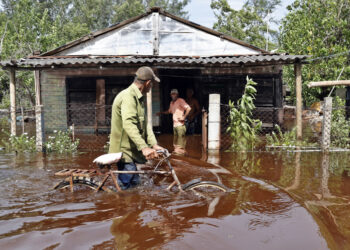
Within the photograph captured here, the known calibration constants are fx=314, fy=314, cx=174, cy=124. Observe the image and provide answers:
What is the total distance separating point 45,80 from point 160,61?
5432 millimetres

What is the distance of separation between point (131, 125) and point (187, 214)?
1321 millimetres

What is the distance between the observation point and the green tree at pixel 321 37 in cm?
1571

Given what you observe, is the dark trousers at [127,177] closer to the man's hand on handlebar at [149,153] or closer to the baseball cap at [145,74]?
the man's hand on handlebar at [149,153]

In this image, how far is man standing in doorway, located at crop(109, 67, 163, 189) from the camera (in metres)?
4.07

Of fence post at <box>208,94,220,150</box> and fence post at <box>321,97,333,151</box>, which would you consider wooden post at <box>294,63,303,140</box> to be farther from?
fence post at <box>208,94,220,150</box>

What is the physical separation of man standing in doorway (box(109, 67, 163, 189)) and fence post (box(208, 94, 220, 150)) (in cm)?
379

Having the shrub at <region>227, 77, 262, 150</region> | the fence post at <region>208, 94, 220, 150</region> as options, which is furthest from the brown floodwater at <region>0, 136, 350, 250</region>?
the shrub at <region>227, 77, 262, 150</region>

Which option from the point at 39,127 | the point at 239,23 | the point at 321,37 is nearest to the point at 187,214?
the point at 39,127

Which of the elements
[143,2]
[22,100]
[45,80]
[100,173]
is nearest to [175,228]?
[100,173]

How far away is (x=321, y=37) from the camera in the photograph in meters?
16.5

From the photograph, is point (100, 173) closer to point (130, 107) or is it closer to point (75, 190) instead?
point (75, 190)

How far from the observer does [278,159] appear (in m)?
7.58

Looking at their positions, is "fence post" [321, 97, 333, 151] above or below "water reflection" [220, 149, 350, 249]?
above

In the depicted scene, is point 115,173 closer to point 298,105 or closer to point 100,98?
point 298,105
